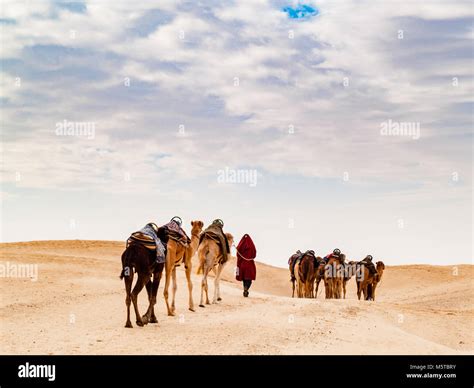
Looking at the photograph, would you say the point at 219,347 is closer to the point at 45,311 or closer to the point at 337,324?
the point at 337,324

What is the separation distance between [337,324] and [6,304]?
1010 cm

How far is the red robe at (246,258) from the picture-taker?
24.4 metres

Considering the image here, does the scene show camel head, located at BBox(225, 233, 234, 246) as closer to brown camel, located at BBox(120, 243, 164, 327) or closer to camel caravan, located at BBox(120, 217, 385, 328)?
camel caravan, located at BBox(120, 217, 385, 328)

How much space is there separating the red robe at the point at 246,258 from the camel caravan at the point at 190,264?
55 millimetres

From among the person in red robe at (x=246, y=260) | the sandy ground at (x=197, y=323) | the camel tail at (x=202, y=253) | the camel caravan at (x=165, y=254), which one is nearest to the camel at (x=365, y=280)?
the sandy ground at (x=197, y=323)

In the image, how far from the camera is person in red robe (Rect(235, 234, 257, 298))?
24.4m

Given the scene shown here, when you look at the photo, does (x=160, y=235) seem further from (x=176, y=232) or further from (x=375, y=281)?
(x=375, y=281)

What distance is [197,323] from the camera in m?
15.3

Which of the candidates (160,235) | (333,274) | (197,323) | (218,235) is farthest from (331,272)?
(160,235)

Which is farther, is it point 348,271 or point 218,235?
point 348,271

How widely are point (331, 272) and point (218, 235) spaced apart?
8.06 metres

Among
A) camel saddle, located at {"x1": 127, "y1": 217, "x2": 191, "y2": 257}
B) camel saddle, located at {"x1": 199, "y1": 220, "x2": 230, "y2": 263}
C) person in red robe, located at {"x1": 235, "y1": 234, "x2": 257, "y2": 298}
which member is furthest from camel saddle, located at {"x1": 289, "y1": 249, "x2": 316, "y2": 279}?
camel saddle, located at {"x1": 127, "y1": 217, "x2": 191, "y2": 257}
